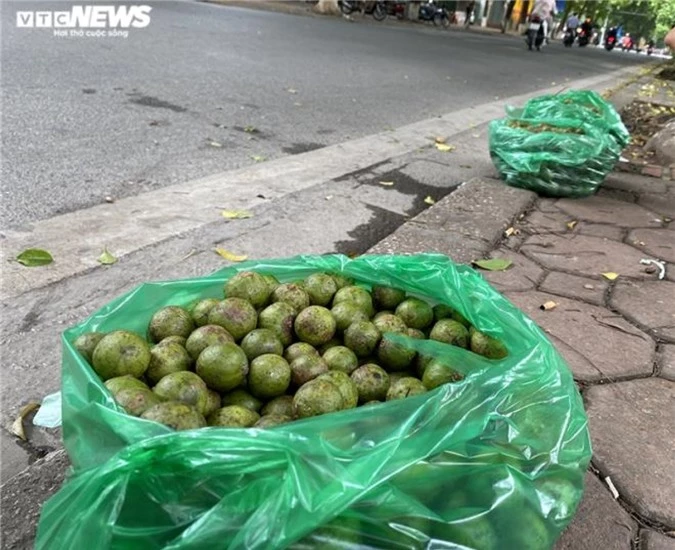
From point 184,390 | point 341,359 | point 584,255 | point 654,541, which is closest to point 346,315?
point 341,359

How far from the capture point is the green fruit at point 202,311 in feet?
5.19

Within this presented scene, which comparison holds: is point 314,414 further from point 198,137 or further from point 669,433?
point 198,137

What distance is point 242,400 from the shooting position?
1.39 m

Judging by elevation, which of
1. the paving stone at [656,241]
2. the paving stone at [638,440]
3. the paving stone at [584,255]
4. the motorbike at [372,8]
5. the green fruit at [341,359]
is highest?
the motorbike at [372,8]

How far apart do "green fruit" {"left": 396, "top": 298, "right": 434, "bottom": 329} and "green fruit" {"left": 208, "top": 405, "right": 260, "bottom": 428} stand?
21.6 inches

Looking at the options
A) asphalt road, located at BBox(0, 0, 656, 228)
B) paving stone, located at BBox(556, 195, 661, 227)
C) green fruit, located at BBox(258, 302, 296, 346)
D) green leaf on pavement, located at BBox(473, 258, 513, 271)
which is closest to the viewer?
green fruit, located at BBox(258, 302, 296, 346)

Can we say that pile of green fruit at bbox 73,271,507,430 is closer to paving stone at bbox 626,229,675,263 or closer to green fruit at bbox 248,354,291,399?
green fruit at bbox 248,354,291,399

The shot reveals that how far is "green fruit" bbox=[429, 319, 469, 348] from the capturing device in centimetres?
159

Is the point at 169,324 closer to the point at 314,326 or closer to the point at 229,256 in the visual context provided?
the point at 314,326

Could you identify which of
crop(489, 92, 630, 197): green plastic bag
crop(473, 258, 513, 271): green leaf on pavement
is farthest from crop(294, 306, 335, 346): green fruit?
crop(489, 92, 630, 197): green plastic bag

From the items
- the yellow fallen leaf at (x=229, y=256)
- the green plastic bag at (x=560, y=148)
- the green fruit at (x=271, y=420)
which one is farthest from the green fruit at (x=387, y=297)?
the green plastic bag at (x=560, y=148)

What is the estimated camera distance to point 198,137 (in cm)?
467

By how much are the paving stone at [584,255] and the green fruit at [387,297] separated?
158cm

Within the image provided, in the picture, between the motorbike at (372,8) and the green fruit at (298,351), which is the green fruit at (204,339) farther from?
the motorbike at (372,8)
